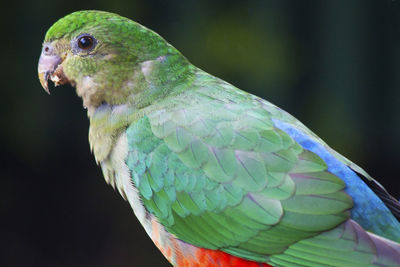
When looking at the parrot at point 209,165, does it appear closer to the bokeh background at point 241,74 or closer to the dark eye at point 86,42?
the dark eye at point 86,42

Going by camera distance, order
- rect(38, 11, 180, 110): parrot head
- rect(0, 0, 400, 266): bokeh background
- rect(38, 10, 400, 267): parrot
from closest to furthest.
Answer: rect(38, 10, 400, 267): parrot
rect(38, 11, 180, 110): parrot head
rect(0, 0, 400, 266): bokeh background

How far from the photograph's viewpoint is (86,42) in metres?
2.17

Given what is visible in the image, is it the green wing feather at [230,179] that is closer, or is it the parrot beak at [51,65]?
the green wing feather at [230,179]

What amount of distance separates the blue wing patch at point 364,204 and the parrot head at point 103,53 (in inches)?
Answer: 26.0

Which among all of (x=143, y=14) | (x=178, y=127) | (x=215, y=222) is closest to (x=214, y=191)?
(x=215, y=222)

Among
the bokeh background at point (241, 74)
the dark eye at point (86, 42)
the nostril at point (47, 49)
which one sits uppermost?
the dark eye at point (86, 42)

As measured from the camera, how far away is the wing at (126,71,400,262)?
1845mm

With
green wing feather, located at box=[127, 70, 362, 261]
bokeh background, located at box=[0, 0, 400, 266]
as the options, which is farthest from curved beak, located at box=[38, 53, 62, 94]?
bokeh background, located at box=[0, 0, 400, 266]

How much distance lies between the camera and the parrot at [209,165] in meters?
1.83

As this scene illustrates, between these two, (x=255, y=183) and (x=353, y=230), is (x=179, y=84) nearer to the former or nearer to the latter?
(x=255, y=183)

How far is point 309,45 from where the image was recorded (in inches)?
163

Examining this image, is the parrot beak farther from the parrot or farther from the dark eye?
the dark eye

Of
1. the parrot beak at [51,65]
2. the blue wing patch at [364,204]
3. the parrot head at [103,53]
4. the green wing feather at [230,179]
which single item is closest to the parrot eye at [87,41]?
the parrot head at [103,53]

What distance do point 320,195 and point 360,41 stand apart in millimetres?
2513
